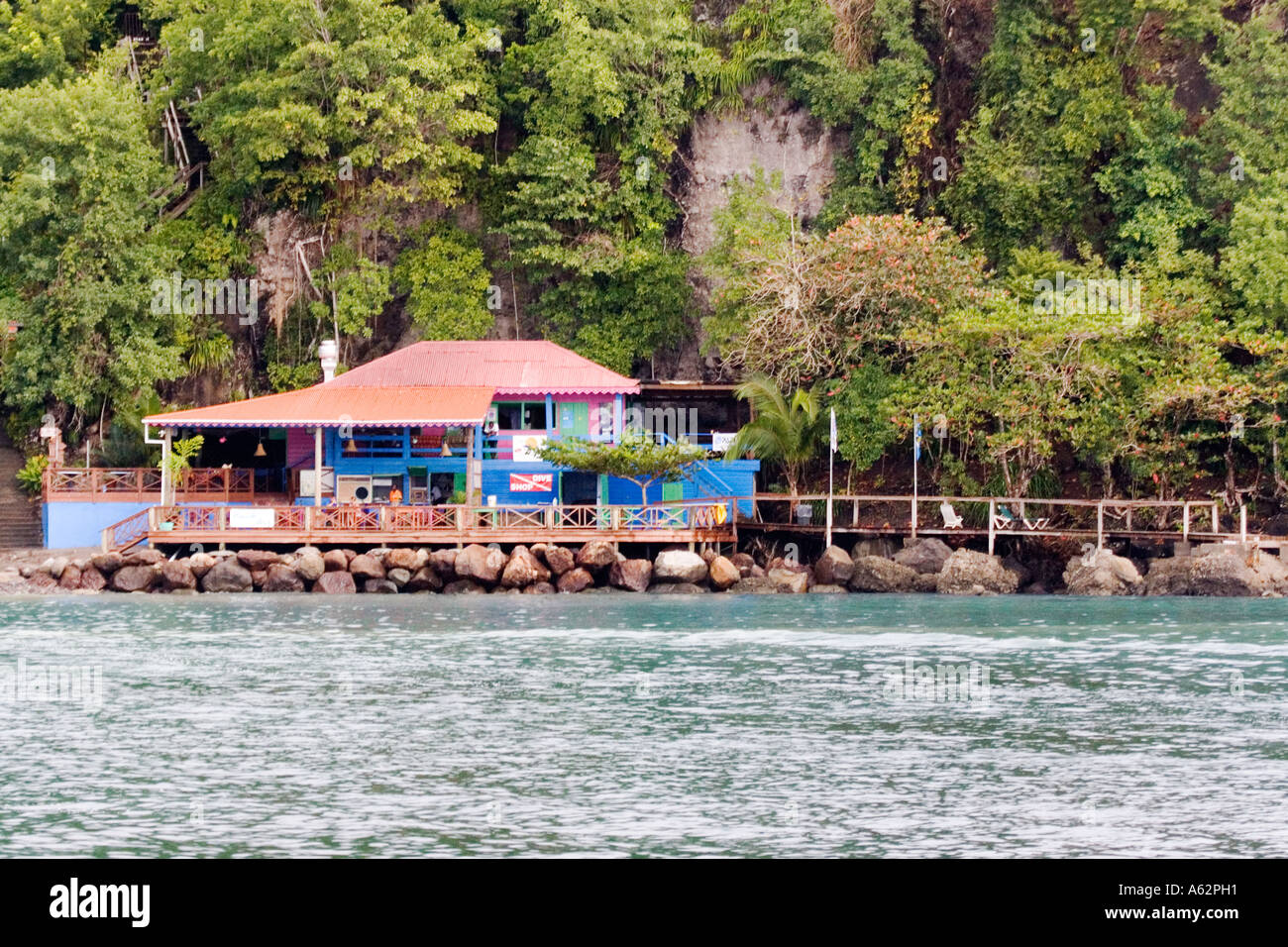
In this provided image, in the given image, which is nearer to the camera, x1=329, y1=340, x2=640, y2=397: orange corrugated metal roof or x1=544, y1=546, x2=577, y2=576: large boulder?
x1=544, y1=546, x2=577, y2=576: large boulder

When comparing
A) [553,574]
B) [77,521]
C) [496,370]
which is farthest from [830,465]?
[77,521]

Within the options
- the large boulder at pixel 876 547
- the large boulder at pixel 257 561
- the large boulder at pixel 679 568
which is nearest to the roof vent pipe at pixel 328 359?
the large boulder at pixel 257 561

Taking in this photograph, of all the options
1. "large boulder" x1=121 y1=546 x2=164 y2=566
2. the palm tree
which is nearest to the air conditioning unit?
"large boulder" x1=121 y1=546 x2=164 y2=566

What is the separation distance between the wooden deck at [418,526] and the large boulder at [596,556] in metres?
0.58

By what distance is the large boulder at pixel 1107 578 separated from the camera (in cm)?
3672

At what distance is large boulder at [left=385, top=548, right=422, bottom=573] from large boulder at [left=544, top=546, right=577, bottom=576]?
8.60 ft

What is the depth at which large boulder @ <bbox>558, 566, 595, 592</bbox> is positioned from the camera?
36.6m

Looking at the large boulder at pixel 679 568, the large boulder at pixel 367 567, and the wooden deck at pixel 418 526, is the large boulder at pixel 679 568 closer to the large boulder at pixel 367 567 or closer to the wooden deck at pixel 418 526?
the wooden deck at pixel 418 526

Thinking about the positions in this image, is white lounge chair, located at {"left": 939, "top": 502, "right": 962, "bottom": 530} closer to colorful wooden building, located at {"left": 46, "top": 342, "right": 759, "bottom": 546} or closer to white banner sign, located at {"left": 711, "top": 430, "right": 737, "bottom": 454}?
colorful wooden building, located at {"left": 46, "top": 342, "right": 759, "bottom": 546}

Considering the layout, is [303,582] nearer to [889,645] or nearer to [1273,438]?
[889,645]

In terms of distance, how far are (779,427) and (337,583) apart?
10.5 m

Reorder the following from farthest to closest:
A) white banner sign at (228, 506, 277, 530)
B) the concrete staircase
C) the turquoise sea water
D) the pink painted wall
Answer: the concrete staircase, the pink painted wall, white banner sign at (228, 506, 277, 530), the turquoise sea water
